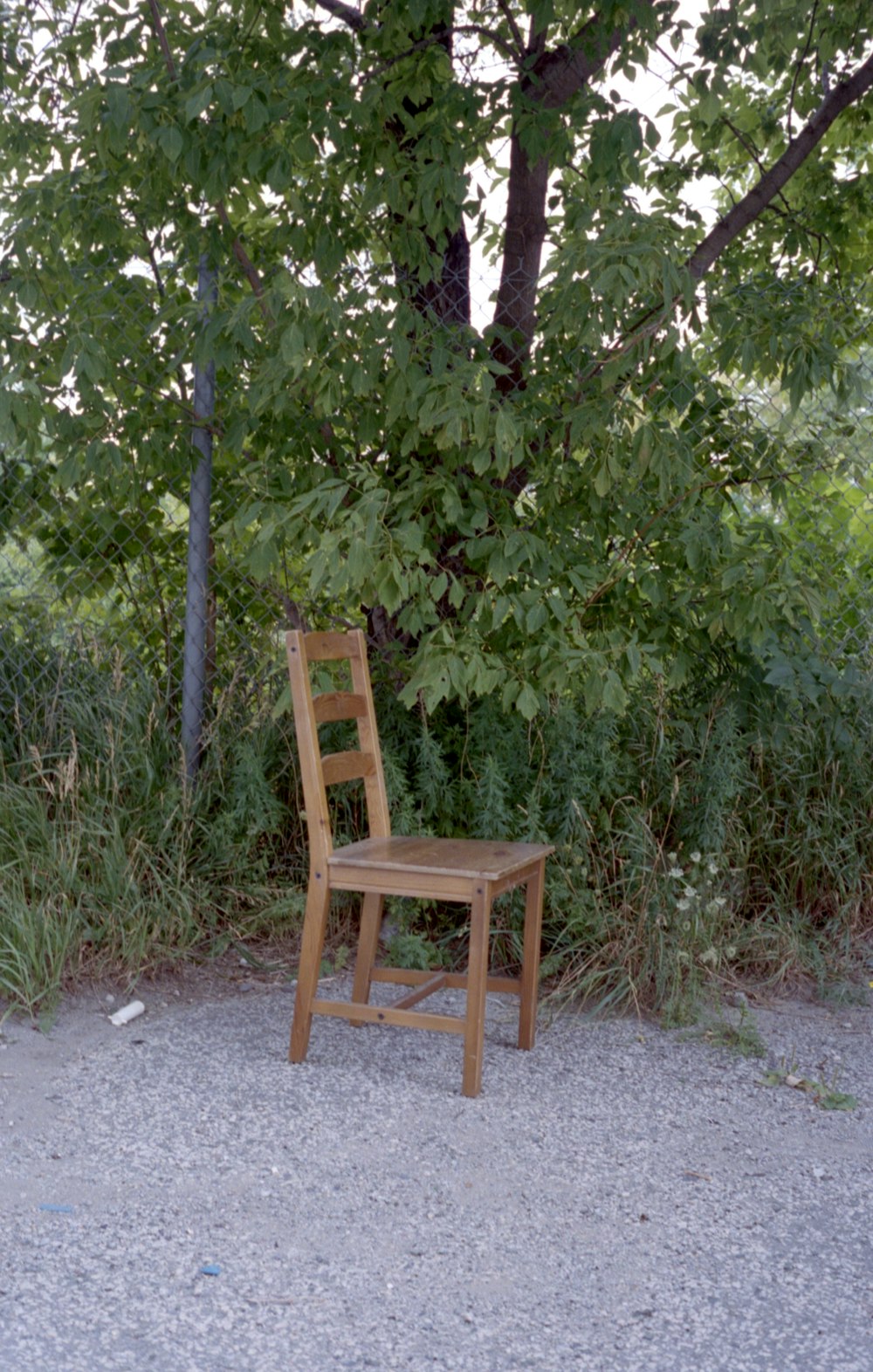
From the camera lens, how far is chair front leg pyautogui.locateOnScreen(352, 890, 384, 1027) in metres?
3.76

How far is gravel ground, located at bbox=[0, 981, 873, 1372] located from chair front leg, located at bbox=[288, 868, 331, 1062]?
0.07m

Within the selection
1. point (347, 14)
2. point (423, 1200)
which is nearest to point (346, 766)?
point (423, 1200)

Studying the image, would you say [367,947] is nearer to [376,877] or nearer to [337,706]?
[376,877]

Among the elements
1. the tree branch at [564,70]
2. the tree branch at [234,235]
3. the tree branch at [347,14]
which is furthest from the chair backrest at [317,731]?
the tree branch at [347,14]

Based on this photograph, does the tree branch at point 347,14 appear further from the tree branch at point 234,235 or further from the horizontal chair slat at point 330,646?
the horizontal chair slat at point 330,646

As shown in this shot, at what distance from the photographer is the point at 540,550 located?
385 centimetres

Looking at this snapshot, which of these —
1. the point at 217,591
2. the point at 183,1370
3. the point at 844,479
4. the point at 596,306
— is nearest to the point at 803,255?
the point at 844,479

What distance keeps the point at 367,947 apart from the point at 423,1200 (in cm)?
118

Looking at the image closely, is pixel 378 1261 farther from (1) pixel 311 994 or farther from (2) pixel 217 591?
(2) pixel 217 591

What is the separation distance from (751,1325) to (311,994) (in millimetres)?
1506

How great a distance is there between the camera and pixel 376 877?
327 centimetres

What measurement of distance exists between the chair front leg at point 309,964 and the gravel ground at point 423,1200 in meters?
0.07

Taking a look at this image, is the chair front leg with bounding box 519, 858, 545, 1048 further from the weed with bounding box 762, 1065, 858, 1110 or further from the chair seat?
the weed with bounding box 762, 1065, 858, 1110

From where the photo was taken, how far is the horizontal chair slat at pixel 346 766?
3.53m
